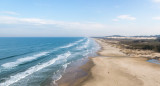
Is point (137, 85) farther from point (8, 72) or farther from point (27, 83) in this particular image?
point (8, 72)

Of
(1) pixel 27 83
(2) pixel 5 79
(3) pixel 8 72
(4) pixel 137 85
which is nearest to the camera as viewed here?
(4) pixel 137 85

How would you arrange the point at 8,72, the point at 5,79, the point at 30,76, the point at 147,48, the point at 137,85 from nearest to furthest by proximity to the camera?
the point at 137,85
the point at 5,79
the point at 30,76
the point at 8,72
the point at 147,48

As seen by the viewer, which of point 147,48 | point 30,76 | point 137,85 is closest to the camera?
point 137,85

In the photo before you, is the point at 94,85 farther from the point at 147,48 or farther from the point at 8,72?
the point at 147,48

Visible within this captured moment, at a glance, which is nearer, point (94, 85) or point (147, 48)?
point (94, 85)

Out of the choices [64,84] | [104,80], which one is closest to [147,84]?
[104,80]

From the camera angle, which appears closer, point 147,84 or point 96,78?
point 147,84

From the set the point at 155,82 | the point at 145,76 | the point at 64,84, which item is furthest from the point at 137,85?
the point at 64,84

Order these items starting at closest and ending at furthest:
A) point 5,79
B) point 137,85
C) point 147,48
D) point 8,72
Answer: point 137,85 < point 5,79 < point 8,72 < point 147,48
